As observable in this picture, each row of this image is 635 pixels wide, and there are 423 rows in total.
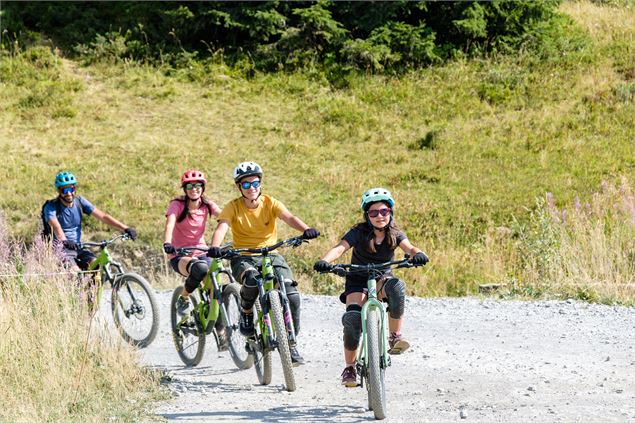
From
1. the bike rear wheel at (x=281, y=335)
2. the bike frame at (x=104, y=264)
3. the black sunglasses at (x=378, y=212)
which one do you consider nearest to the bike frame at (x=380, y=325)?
the black sunglasses at (x=378, y=212)

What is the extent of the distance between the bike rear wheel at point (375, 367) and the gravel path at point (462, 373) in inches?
8.3

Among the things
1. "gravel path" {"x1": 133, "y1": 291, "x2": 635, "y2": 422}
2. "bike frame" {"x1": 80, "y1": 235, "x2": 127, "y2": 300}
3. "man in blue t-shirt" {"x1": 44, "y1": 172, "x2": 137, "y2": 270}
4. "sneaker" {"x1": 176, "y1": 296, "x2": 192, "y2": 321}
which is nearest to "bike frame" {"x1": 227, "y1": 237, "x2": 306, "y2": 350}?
"gravel path" {"x1": 133, "y1": 291, "x2": 635, "y2": 422}

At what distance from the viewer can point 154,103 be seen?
88.1 feet

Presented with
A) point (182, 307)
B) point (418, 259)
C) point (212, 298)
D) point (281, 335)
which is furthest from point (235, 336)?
point (418, 259)

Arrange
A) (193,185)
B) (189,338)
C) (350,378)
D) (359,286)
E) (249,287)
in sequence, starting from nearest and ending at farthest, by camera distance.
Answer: (350,378), (359,286), (249,287), (193,185), (189,338)

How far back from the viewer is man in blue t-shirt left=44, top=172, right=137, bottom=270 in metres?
10.9

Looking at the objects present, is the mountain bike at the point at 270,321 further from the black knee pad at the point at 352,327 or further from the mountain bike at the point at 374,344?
the mountain bike at the point at 374,344

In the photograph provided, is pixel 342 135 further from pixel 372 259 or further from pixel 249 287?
pixel 372 259

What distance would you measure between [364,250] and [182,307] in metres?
2.89

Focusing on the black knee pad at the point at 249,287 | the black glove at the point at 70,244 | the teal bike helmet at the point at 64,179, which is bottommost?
the black knee pad at the point at 249,287

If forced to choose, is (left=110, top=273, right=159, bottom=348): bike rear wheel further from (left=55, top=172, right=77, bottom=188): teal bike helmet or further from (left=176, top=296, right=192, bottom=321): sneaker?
(left=55, top=172, right=77, bottom=188): teal bike helmet

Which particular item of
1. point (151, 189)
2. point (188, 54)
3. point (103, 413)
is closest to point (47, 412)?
point (103, 413)

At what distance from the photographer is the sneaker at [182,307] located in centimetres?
980

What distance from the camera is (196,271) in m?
9.20
